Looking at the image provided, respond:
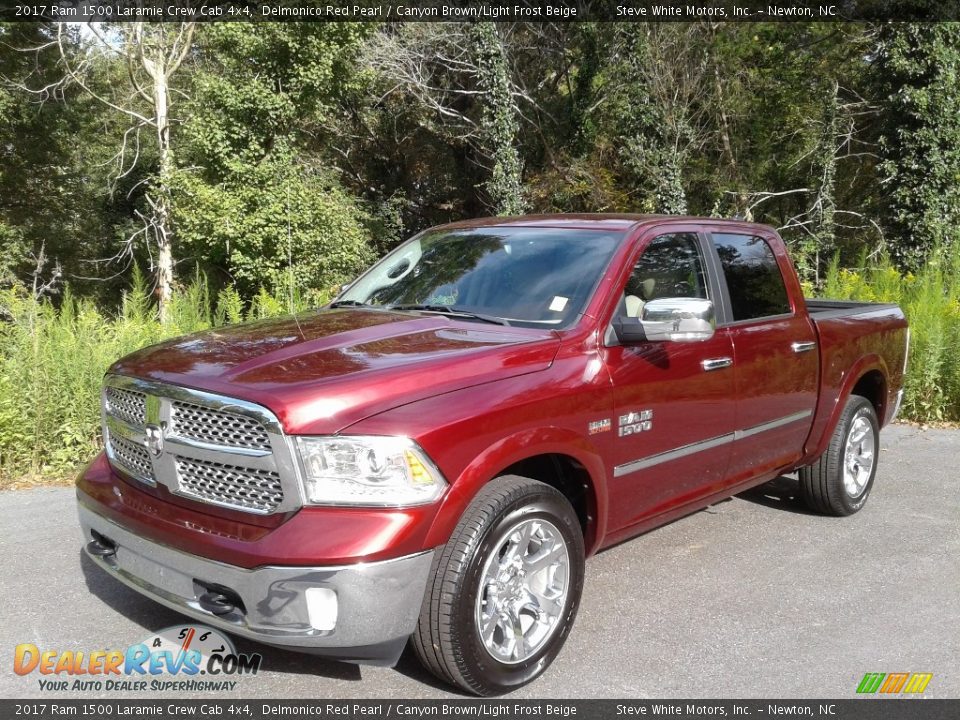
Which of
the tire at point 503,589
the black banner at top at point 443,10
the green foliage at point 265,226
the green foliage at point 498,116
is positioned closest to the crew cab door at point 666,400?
the tire at point 503,589

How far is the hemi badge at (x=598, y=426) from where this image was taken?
3.69 m

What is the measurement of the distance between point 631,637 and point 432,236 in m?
2.59

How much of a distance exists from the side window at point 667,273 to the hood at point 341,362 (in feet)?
2.24

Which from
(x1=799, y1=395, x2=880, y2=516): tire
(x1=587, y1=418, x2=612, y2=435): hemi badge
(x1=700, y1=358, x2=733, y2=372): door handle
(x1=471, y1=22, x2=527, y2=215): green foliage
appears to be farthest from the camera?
(x1=471, y1=22, x2=527, y2=215): green foliage

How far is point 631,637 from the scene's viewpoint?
12.9 ft

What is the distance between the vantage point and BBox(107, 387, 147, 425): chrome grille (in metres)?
3.43

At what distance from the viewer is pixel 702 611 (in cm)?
425

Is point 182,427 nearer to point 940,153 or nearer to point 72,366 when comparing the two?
point 72,366

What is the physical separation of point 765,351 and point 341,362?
268cm

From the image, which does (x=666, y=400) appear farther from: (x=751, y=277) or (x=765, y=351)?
(x=751, y=277)

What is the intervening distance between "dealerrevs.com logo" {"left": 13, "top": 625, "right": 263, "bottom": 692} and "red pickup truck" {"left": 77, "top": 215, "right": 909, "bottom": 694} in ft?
1.52

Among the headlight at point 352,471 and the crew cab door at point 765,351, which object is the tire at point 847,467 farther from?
the headlight at point 352,471

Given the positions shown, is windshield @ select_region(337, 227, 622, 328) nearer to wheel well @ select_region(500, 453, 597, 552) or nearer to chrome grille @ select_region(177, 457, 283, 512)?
wheel well @ select_region(500, 453, 597, 552)

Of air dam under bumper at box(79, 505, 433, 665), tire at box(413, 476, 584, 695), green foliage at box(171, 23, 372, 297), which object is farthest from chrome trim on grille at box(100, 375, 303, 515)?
green foliage at box(171, 23, 372, 297)
